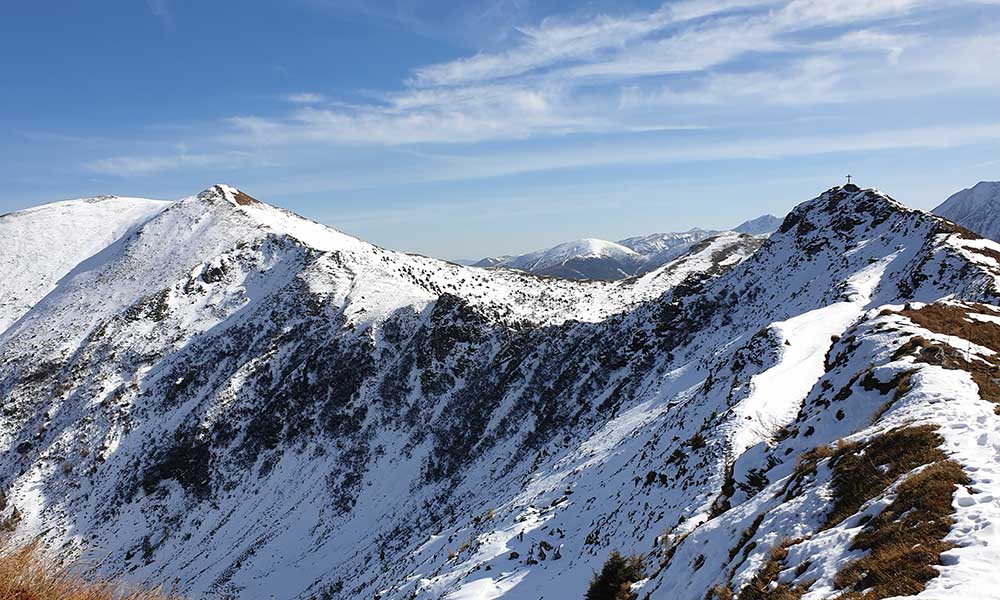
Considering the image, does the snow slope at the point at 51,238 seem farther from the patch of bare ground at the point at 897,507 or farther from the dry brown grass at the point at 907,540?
the dry brown grass at the point at 907,540

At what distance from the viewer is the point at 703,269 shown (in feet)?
305

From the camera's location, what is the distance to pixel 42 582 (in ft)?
20.2

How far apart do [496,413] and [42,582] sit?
43856 millimetres

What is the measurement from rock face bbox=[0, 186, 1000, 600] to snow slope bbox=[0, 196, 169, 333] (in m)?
4.86

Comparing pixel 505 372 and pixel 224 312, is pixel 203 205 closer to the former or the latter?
pixel 224 312

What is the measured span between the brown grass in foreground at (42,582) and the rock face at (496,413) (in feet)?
32.1

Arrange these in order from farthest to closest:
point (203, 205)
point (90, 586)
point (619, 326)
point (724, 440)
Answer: point (203, 205), point (619, 326), point (724, 440), point (90, 586)

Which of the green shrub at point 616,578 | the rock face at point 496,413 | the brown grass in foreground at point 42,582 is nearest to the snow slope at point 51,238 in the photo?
the rock face at point 496,413

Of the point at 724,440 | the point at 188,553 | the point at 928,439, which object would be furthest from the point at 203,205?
the point at 928,439

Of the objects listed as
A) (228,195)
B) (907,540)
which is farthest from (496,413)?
(228,195)

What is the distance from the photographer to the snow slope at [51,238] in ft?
254

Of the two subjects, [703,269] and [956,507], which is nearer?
[956,507]

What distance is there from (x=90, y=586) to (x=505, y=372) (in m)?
46.8

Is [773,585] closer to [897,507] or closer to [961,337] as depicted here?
[897,507]
